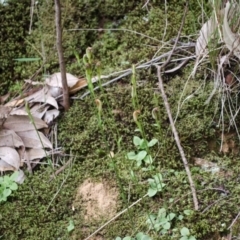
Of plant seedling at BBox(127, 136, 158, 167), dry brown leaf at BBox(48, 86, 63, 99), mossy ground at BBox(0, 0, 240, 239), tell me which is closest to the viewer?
mossy ground at BBox(0, 0, 240, 239)

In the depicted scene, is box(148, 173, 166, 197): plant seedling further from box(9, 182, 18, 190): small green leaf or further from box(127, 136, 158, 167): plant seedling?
box(9, 182, 18, 190): small green leaf

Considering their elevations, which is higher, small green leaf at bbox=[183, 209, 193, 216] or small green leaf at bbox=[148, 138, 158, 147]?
small green leaf at bbox=[148, 138, 158, 147]

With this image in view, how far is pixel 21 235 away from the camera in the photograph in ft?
5.68

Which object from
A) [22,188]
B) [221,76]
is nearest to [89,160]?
[22,188]

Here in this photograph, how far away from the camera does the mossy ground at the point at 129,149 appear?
170 centimetres

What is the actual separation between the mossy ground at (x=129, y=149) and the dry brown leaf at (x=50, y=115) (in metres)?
0.03

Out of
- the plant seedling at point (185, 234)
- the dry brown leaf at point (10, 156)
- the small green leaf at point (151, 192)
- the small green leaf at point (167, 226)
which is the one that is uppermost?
the dry brown leaf at point (10, 156)

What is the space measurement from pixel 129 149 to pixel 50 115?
0.35 metres

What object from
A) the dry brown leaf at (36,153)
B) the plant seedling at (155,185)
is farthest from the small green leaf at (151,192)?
the dry brown leaf at (36,153)

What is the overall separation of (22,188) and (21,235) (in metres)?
0.18

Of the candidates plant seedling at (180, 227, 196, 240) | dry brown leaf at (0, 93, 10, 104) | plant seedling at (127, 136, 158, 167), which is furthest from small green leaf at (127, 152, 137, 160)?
dry brown leaf at (0, 93, 10, 104)

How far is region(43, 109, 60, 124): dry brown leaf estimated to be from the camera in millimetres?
2006

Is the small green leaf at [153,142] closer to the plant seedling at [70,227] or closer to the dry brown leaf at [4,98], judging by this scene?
the plant seedling at [70,227]

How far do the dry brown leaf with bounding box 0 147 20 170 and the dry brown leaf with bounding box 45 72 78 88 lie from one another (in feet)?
1.06
